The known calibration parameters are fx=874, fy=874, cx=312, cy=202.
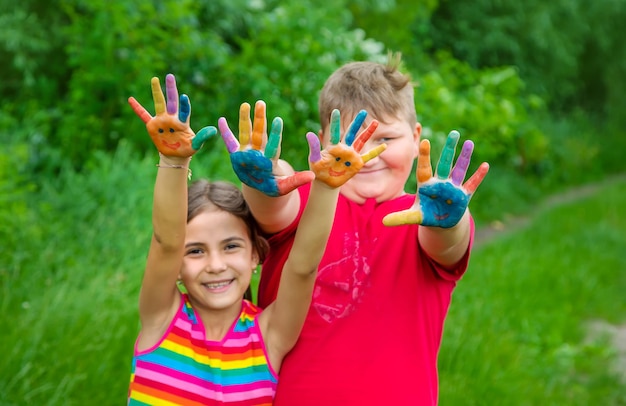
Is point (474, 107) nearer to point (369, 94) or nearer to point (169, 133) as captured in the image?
point (369, 94)

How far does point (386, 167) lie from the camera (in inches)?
90.0

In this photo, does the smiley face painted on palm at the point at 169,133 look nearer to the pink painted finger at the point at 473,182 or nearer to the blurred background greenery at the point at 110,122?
the pink painted finger at the point at 473,182

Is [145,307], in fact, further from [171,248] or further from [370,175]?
[370,175]

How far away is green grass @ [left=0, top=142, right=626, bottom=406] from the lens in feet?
10.8

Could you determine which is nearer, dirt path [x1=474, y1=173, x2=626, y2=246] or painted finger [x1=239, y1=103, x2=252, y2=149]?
painted finger [x1=239, y1=103, x2=252, y2=149]

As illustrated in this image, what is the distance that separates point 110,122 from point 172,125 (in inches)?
146

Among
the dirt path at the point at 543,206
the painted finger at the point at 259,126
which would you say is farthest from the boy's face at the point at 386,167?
the dirt path at the point at 543,206

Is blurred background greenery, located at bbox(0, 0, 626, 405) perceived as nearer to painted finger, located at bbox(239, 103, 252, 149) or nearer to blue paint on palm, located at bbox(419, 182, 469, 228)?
painted finger, located at bbox(239, 103, 252, 149)

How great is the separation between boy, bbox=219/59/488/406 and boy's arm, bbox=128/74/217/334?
8.3 inches

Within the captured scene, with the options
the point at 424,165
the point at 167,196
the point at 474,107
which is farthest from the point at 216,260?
the point at 474,107

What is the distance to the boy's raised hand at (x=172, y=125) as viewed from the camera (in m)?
1.96

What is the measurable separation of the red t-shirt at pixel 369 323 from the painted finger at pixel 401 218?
0.30m

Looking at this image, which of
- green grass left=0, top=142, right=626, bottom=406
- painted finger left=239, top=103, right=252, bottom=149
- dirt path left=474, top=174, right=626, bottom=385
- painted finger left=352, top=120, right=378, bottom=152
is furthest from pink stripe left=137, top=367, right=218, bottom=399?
dirt path left=474, top=174, right=626, bottom=385

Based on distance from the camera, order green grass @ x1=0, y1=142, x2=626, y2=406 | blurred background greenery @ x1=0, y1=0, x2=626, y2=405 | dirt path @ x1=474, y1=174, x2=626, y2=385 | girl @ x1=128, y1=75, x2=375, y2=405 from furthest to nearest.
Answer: dirt path @ x1=474, y1=174, x2=626, y2=385 → blurred background greenery @ x1=0, y1=0, x2=626, y2=405 → green grass @ x1=0, y1=142, x2=626, y2=406 → girl @ x1=128, y1=75, x2=375, y2=405
